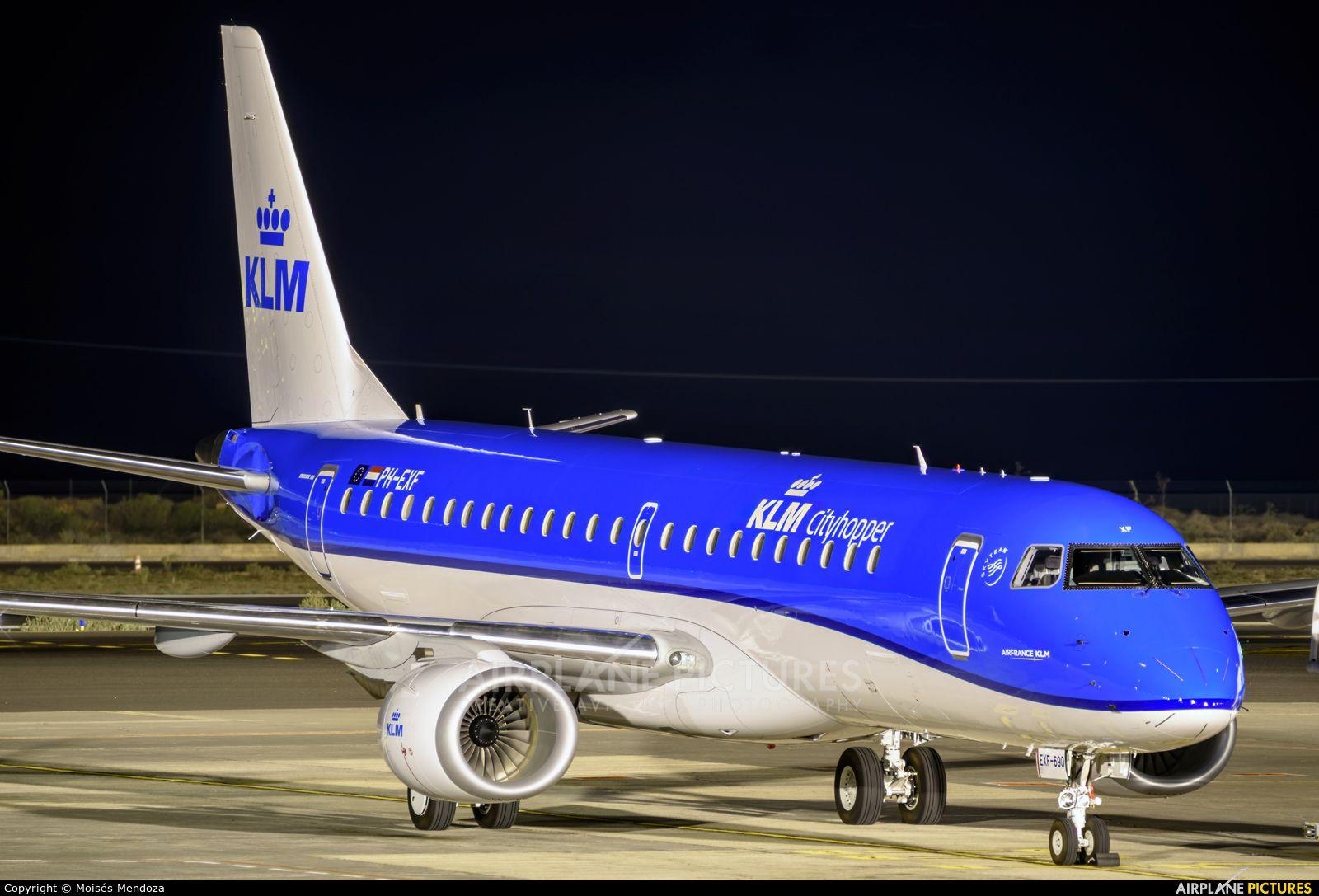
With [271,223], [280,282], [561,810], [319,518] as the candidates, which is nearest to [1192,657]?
[561,810]

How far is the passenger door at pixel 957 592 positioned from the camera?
67.5ft

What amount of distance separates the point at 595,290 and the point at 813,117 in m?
26.1

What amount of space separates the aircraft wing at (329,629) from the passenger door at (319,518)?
593cm

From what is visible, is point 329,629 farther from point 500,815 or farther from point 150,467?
point 150,467

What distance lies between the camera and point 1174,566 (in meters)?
20.3

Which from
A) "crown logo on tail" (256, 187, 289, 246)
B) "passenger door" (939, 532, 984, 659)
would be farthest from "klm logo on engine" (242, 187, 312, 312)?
"passenger door" (939, 532, 984, 659)

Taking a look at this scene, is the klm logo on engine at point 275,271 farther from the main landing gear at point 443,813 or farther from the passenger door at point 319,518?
the main landing gear at point 443,813

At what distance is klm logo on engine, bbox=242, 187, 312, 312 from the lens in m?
33.1

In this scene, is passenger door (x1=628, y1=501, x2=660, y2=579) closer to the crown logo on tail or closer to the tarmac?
the tarmac

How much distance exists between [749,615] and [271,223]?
44.7 ft

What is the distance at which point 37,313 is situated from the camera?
156 m

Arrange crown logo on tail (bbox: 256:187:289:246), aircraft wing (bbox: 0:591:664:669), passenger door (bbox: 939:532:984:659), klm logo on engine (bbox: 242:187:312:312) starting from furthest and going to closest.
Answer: crown logo on tail (bbox: 256:187:289:246) → klm logo on engine (bbox: 242:187:312:312) → aircraft wing (bbox: 0:591:664:669) → passenger door (bbox: 939:532:984:659)

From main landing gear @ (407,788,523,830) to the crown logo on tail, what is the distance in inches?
505

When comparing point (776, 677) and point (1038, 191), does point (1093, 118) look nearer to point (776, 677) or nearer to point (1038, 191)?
point (1038, 191)
